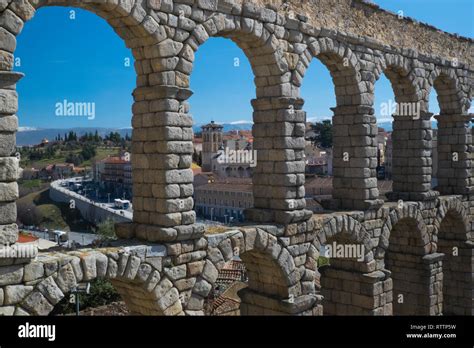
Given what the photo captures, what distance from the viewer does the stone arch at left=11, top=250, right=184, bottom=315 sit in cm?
807

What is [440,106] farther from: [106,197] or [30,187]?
[30,187]

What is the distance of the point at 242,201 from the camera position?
161ft

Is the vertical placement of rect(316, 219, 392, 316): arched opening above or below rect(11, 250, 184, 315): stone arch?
below

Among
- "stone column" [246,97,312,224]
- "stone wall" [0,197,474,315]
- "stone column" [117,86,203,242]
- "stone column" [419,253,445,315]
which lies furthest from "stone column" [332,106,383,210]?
"stone column" [117,86,203,242]

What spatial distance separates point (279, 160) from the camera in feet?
39.3

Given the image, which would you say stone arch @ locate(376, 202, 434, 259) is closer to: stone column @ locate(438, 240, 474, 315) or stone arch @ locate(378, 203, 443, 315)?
stone arch @ locate(378, 203, 443, 315)

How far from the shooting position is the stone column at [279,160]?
11.9 m

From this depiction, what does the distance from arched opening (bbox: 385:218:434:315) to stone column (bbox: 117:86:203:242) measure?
8613 mm

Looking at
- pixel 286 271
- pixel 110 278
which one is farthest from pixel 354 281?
pixel 110 278

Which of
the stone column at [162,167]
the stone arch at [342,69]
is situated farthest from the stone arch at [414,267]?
the stone column at [162,167]

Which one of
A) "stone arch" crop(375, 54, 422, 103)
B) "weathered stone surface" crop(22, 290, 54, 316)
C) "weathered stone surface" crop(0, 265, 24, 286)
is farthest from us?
"stone arch" crop(375, 54, 422, 103)

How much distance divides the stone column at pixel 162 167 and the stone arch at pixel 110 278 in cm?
73

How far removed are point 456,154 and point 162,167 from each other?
41.1ft
